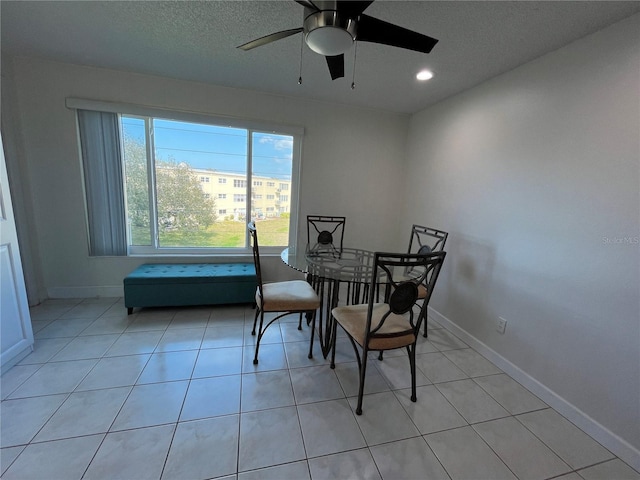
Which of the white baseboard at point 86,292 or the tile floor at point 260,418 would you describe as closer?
the tile floor at point 260,418

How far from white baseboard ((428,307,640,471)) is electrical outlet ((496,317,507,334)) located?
0.66 feet

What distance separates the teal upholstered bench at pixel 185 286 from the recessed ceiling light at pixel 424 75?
2.52 m

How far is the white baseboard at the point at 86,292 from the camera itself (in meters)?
2.84

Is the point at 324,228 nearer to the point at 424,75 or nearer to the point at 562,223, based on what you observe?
the point at 424,75

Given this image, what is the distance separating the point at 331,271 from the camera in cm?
200

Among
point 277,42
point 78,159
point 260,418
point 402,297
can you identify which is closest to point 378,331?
point 402,297

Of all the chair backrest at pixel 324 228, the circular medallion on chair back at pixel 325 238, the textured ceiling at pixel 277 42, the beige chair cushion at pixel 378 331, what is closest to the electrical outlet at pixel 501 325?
the beige chair cushion at pixel 378 331

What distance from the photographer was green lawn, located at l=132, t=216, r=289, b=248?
311 cm

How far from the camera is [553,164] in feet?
5.85

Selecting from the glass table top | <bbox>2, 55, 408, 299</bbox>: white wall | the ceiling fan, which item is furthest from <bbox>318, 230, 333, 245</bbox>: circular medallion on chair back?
the ceiling fan

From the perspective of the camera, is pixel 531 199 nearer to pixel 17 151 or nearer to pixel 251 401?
pixel 251 401

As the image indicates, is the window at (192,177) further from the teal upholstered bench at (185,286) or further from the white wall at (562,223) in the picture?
the white wall at (562,223)

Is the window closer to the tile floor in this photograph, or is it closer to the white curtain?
the white curtain

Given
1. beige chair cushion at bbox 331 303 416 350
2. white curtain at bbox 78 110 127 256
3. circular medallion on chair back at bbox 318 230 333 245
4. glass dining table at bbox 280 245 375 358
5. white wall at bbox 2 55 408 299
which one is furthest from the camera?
circular medallion on chair back at bbox 318 230 333 245
